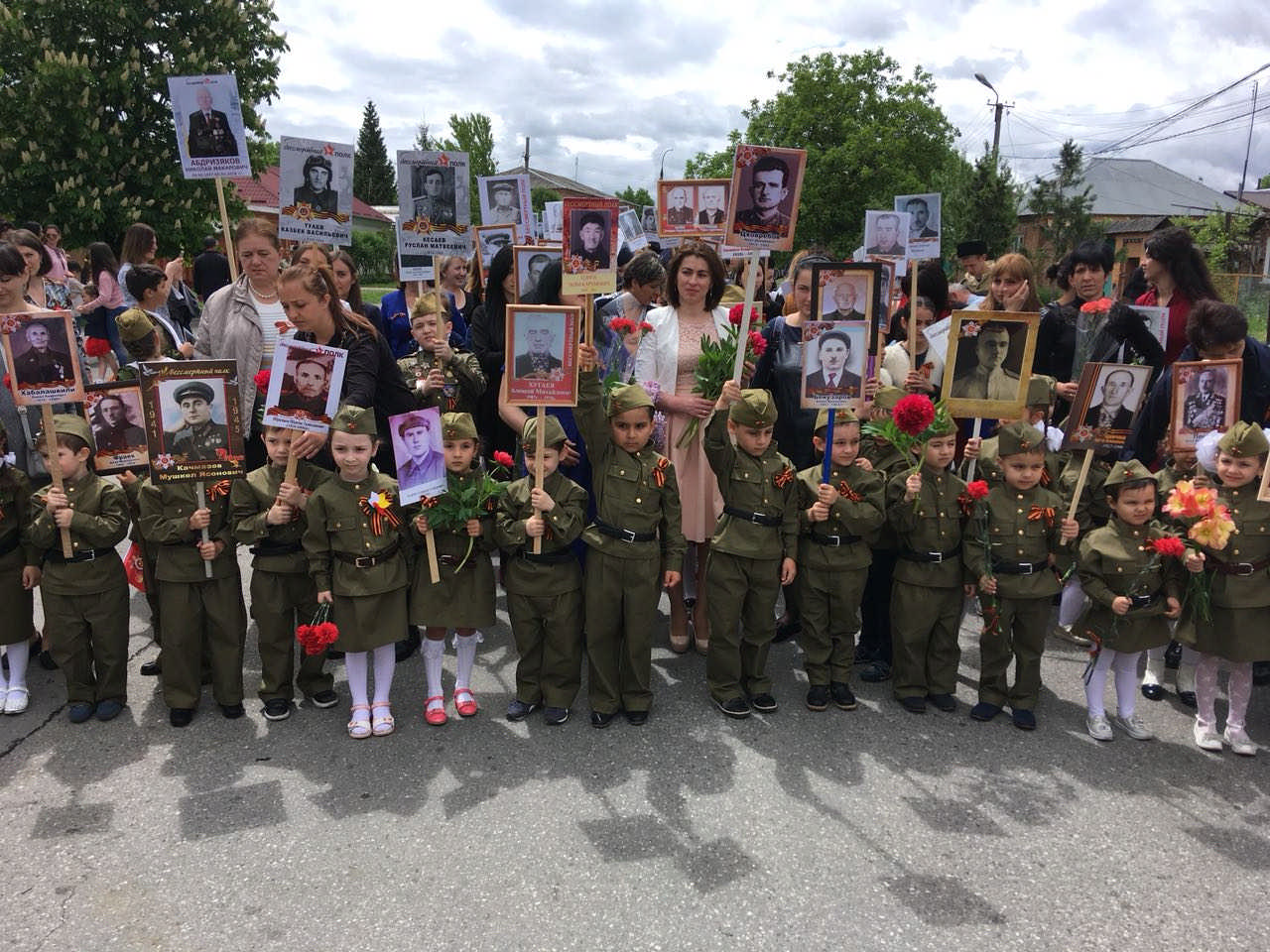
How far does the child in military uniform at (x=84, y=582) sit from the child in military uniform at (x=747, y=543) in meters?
3.12

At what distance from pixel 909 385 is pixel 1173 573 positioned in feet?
6.19

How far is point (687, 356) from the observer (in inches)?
203

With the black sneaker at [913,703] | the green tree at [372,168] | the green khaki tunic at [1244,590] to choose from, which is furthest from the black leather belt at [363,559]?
the green tree at [372,168]

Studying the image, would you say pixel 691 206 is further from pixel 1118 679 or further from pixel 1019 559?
pixel 1118 679

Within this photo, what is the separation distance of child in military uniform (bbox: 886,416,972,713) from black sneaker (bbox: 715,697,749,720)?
0.89 m

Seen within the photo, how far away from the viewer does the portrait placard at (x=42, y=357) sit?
13.8ft

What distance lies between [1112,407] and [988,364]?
798 millimetres

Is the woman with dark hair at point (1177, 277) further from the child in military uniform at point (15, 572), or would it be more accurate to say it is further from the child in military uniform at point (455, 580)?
the child in military uniform at point (15, 572)

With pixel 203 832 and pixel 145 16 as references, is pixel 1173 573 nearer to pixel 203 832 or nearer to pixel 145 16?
pixel 203 832

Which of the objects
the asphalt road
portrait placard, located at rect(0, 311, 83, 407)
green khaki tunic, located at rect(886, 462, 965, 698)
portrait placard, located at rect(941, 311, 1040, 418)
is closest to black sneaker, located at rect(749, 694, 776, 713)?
the asphalt road

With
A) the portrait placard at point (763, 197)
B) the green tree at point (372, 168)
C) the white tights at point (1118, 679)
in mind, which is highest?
the green tree at point (372, 168)

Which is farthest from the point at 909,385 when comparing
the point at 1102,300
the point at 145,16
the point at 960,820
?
the point at 145,16

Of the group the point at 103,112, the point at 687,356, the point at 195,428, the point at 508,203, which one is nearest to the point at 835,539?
the point at 687,356

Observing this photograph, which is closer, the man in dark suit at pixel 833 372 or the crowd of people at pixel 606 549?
the crowd of people at pixel 606 549
